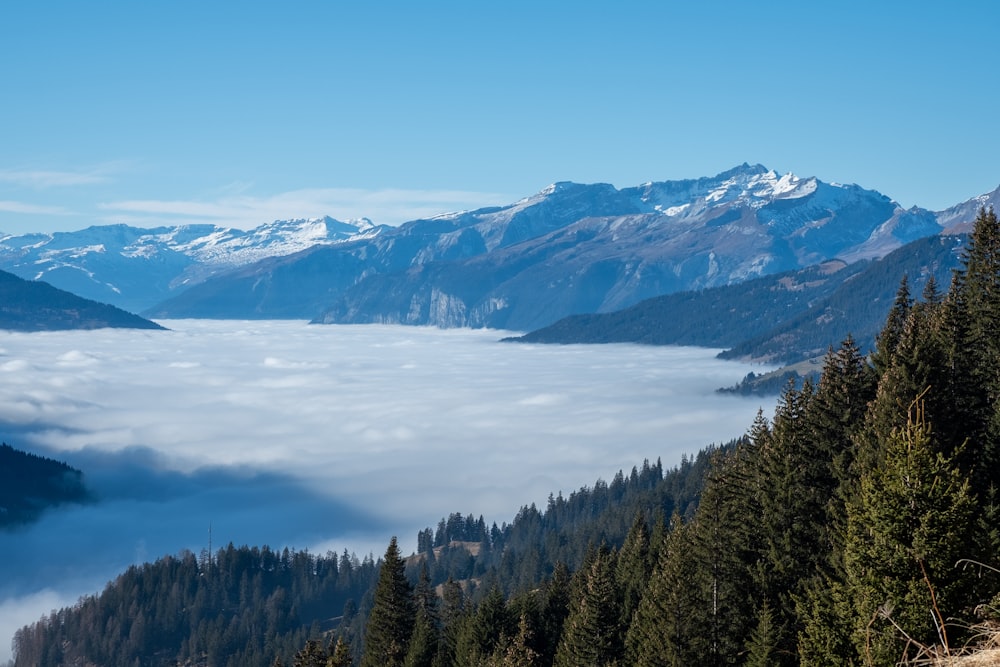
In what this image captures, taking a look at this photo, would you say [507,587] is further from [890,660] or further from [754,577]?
[890,660]

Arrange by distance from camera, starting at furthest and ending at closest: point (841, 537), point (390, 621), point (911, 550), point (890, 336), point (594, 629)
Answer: point (390, 621), point (890, 336), point (594, 629), point (841, 537), point (911, 550)

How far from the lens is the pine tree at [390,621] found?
227 feet

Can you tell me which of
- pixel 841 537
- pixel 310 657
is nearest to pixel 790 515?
pixel 841 537

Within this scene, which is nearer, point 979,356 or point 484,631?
point 979,356

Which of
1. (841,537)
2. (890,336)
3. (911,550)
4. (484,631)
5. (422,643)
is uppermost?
(890,336)

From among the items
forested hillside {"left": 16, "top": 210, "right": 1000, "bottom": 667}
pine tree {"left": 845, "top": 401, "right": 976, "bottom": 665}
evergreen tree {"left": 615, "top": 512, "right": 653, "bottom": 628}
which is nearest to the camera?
pine tree {"left": 845, "top": 401, "right": 976, "bottom": 665}

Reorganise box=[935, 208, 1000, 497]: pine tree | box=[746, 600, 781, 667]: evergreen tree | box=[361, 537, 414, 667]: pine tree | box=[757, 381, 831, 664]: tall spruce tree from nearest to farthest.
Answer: box=[746, 600, 781, 667]: evergreen tree < box=[757, 381, 831, 664]: tall spruce tree < box=[935, 208, 1000, 497]: pine tree < box=[361, 537, 414, 667]: pine tree

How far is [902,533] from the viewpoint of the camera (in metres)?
24.8

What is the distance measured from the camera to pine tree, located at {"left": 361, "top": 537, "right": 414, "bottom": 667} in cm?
6912

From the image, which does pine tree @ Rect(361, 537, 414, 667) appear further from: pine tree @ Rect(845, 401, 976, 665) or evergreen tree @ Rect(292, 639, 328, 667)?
pine tree @ Rect(845, 401, 976, 665)

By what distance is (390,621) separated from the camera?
2778 inches

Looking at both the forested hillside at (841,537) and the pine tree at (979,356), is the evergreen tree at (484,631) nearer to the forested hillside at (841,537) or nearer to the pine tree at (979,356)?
the forested hillside at (841,537)

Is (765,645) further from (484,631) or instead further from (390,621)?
(390,621)


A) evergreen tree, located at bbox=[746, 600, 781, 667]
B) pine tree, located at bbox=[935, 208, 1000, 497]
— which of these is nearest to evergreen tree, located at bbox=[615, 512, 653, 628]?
evergreen tree, located at bbox=[746, 600, 781, 667]
